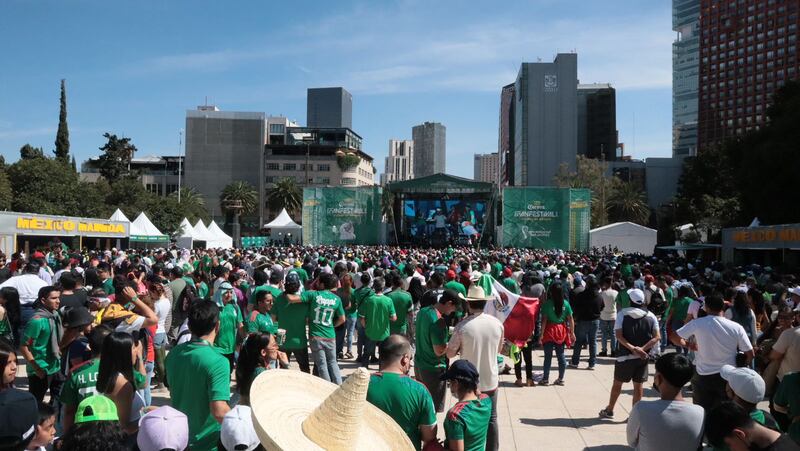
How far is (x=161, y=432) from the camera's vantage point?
9.87ft

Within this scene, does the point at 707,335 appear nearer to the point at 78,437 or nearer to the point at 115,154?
the point at 78,437

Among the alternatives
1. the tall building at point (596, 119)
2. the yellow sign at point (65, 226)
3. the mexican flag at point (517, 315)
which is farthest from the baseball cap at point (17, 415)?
the tall building at point (596, 119)

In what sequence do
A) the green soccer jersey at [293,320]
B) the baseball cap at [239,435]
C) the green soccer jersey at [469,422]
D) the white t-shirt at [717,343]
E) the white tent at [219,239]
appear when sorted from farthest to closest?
the white tent at [219,239] < the green soccer jersey at [293,320] < the white t-shirt at [717,343] < the green soccer jersey at [469,422] < the baseball cap at [239,435]

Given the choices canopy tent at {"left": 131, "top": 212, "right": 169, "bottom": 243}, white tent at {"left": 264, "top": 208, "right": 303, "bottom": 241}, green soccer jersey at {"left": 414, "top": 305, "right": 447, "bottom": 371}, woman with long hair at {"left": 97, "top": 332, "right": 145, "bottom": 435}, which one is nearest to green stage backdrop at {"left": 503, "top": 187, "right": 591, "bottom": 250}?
white tent at {"left": 264, "top": 208, "right": 303, "bottom": 241}

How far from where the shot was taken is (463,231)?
4978cm

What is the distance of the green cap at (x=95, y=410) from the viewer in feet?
9.83

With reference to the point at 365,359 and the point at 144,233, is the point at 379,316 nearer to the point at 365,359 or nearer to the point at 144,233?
the point at 365,359

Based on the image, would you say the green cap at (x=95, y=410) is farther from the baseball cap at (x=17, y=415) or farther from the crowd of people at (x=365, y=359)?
the baseball cap at (x=17, y=415)

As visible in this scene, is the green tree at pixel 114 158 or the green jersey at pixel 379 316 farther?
the green tree at pixel 114 158

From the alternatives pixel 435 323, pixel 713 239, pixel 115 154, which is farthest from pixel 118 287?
pixel 115 154

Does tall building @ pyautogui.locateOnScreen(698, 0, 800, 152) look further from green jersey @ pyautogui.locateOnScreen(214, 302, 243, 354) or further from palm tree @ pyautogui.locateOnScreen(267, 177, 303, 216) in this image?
green jersey @ pyautogui.locateOnScreen(214, 302, 243, 354)

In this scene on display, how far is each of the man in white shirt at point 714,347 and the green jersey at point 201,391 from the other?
4.25 metres

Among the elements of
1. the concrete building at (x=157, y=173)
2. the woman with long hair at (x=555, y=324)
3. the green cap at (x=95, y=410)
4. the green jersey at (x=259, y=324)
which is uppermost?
the concrete building at (x=157, y=173)

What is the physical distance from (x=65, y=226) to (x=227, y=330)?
26030mm
